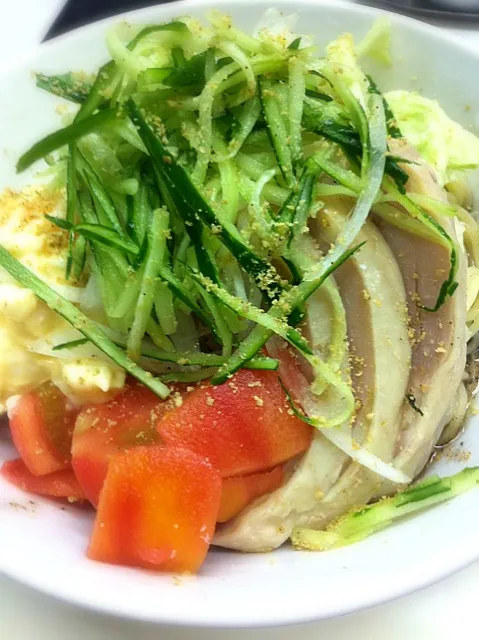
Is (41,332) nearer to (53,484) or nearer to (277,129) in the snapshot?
(53,484)

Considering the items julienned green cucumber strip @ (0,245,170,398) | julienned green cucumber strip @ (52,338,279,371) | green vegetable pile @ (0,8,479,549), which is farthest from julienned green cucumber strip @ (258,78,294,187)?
julienned green cucumber strip @ (0,245,170,398)

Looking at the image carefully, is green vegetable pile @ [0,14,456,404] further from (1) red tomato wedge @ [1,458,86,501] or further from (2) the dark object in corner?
(2) the dark object in corner

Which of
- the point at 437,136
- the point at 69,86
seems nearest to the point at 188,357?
the point at 69,86

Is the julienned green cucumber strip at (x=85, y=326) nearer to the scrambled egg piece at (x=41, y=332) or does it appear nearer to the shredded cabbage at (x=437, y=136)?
the scrambled egg piece at (x=41, y=332)

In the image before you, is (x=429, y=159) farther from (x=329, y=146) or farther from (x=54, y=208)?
(x=54, y=208)

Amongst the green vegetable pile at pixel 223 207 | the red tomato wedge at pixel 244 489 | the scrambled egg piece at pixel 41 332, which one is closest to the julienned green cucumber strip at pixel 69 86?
the green vegetable pile at pixel 223 207
